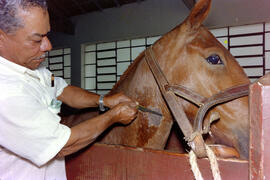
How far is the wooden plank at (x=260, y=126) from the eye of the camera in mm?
667

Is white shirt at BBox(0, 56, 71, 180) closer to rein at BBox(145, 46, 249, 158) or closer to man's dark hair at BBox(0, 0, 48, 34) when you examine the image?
man's dark hair at BBox(0, 0, 48, 34)

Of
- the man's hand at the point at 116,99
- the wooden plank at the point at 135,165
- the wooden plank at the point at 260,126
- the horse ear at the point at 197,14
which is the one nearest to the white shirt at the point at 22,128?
the wooden plank at the point at 135,165

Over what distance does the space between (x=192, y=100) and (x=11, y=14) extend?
122cm

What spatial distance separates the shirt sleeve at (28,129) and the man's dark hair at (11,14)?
38 centimetres

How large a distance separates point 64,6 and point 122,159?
423 inches

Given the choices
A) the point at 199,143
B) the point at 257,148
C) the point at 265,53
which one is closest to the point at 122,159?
the point at 199,143

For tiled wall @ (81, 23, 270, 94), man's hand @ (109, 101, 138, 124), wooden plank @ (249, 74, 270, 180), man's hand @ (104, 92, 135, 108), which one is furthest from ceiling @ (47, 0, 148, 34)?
wooden plank @ (249, 74, 270, 180)

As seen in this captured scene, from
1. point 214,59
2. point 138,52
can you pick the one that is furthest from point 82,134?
point 138,52

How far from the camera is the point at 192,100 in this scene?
1.44 m

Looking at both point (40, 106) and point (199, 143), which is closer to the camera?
point (199, 143)

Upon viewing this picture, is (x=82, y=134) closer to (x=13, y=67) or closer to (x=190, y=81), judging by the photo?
(x=13, y=67)

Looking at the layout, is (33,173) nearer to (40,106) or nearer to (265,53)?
(40,106)

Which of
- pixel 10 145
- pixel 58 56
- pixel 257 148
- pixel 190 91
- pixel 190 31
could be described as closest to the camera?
pixel 257 148

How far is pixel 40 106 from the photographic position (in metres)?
1.11
